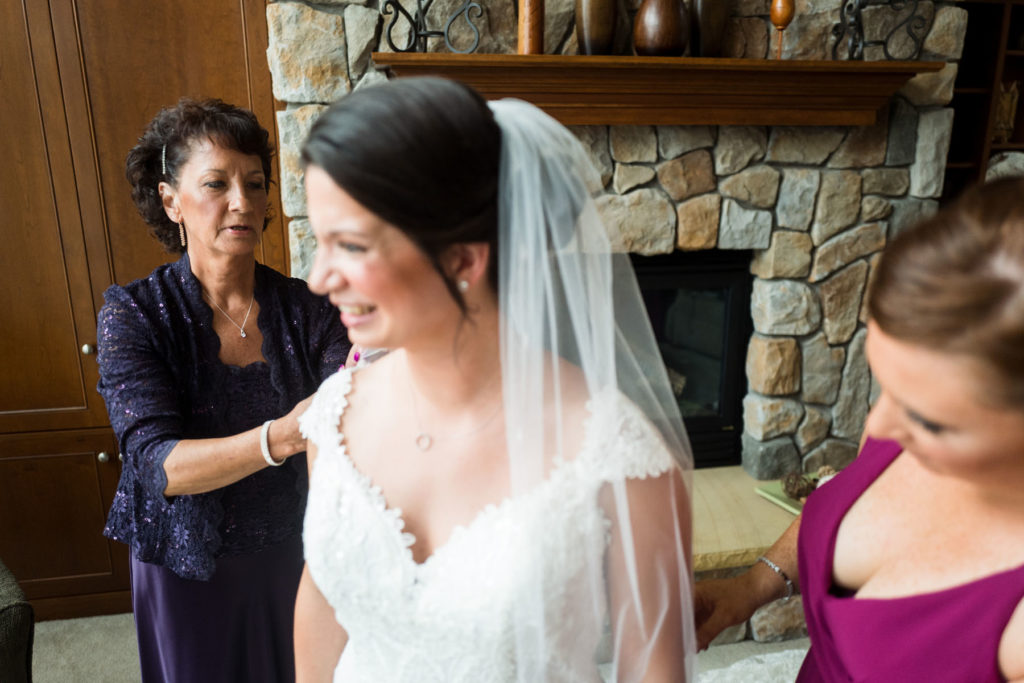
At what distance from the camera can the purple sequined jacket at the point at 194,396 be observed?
4.05 feet

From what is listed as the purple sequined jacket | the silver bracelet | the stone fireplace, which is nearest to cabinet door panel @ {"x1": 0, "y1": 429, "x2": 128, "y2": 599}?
the stone fireplace

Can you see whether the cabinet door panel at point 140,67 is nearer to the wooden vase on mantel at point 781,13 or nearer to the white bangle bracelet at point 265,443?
the white bangle bracelet at point 265,443

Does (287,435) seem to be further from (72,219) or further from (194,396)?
(72,219)

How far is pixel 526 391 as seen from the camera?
0.84m

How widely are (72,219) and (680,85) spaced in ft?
6.35

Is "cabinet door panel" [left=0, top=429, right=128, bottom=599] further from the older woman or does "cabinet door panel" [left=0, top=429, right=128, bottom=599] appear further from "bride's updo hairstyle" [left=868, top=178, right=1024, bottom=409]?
"bride's updo hairstyle" [left=868, top=178, right=1024, bottom=409]

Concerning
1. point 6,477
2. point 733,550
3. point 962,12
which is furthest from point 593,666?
point 962,12

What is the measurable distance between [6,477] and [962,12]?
3561mm

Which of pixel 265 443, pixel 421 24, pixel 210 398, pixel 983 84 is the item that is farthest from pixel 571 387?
pixel 983 84

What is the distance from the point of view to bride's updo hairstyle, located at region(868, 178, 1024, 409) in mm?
559

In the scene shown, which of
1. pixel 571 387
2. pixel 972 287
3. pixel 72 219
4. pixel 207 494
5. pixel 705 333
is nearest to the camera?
pixel 972 287

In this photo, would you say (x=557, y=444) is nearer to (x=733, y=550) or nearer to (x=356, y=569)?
(x=356, y=569)

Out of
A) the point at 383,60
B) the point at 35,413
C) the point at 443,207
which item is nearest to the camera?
the point at 443,207

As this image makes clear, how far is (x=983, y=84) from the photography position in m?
2.91
